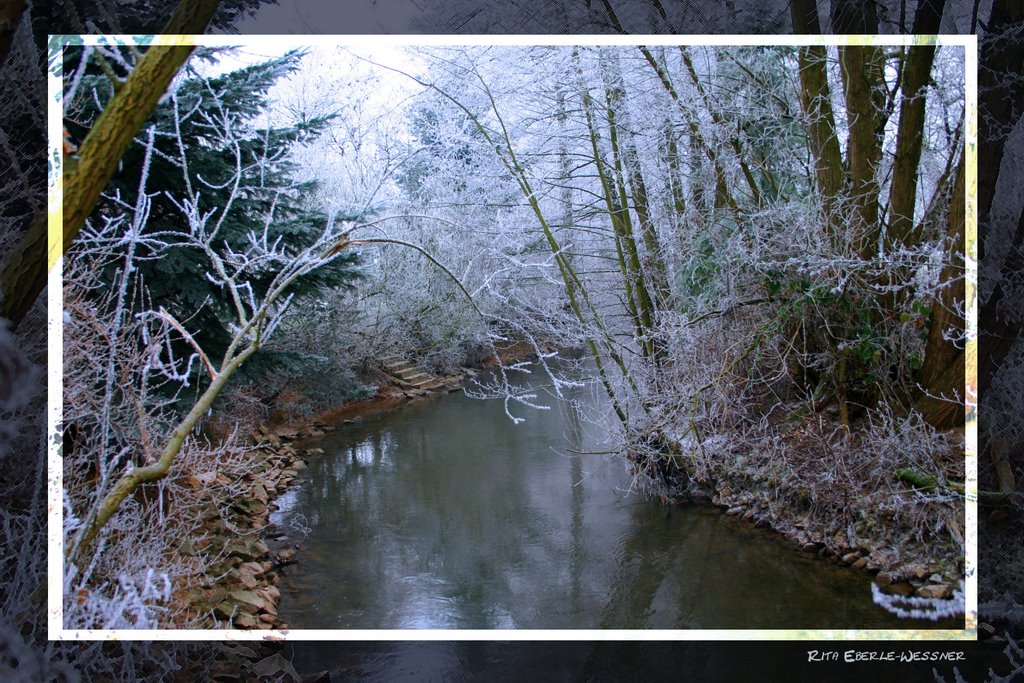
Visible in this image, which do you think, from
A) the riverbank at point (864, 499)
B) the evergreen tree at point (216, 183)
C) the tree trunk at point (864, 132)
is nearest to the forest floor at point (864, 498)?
the riverbank at point (864, 499)

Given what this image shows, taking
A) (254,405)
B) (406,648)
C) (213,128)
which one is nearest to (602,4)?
(213,128)

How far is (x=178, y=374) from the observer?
2.03 meters

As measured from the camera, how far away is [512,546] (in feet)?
7.02

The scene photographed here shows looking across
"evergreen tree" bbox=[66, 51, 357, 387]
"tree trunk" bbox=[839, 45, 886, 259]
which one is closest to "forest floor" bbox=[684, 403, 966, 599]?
"tree trunk" bbox=[839, 45, 886, 259]

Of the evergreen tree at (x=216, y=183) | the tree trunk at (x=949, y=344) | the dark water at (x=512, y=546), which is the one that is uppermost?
the evergreen tree at (x=216, y=183)

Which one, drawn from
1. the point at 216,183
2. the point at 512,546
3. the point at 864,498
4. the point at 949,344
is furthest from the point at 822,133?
the point at 216,183

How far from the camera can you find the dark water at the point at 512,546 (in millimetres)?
2051

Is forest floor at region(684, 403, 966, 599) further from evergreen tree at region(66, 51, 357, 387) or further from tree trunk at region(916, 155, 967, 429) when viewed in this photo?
evergreen tree at region(66, 51, 357, 387)

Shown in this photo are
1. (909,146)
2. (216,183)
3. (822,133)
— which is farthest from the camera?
(822,133)

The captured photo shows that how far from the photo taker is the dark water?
2051 mm

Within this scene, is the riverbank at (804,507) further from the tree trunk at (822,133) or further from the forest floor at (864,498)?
the tree trunk at (822,133)

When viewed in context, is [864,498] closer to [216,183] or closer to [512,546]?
[512,546]

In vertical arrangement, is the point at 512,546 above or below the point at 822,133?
below

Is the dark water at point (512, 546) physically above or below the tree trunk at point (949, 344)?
→ below
